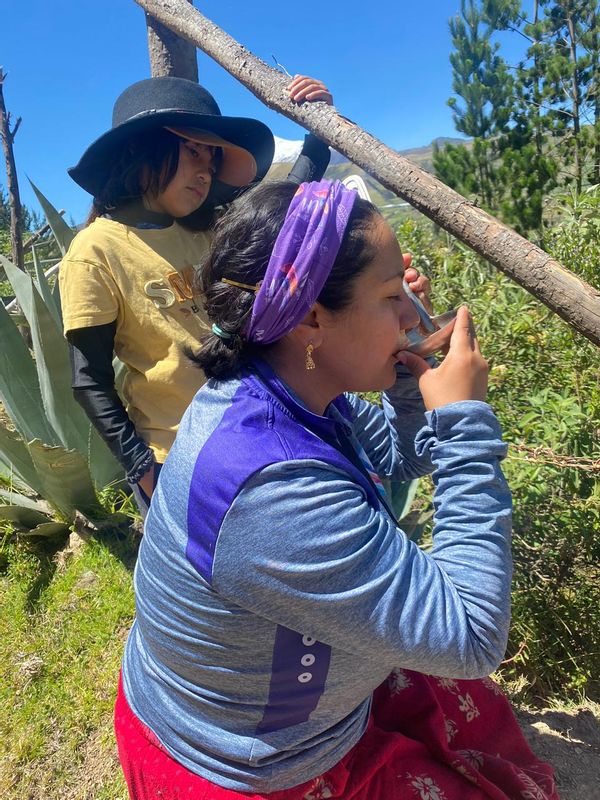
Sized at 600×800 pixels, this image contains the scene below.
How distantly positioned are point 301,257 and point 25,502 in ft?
10.4

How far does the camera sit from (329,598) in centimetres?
96

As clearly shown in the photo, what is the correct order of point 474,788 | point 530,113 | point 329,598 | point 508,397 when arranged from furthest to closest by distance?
1. point 530,113
2. point 508,397
3. point 474,788
4. point 329,598

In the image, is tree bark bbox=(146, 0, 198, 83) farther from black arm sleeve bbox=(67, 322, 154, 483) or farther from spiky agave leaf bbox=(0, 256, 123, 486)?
black arm sleeve bbox=(67, 322, 154, 483)

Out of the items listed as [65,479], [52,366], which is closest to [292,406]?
[65,479]

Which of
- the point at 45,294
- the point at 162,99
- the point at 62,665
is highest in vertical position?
the point at 162,99

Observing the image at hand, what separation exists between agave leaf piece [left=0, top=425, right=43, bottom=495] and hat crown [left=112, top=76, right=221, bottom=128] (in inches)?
78.9

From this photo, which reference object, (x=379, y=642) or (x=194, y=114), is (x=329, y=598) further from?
(x=194, y=114)

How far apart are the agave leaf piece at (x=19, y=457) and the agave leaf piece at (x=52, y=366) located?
211 millimetres

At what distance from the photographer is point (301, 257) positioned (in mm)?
1078

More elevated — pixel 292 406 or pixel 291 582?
pixel 292 406

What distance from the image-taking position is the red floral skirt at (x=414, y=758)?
1.24 m

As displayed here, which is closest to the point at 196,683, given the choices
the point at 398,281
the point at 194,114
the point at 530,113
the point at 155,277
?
the point at 398,281

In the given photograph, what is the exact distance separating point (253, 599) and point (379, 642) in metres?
0.21

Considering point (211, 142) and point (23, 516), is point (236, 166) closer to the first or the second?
point (211, 142)
